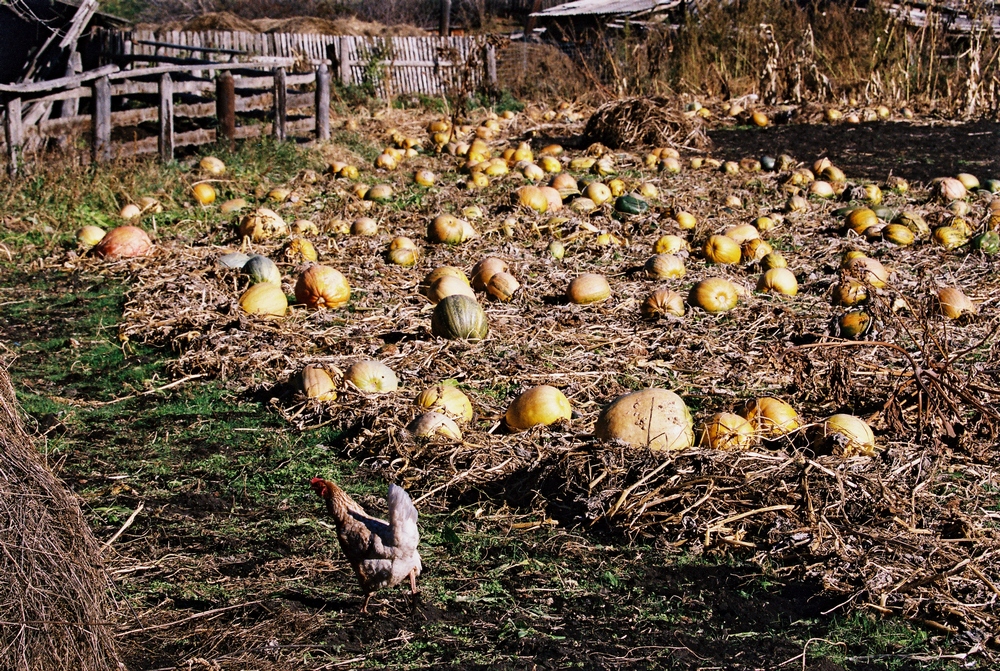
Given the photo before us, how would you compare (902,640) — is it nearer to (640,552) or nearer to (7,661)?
(640,552)

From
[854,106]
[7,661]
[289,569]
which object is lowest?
[289,569]

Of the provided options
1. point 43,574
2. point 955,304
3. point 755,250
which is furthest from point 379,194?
point 43,574

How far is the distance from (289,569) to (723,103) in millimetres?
15976

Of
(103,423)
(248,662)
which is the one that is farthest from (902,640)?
(103,423)

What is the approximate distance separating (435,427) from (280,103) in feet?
34.4

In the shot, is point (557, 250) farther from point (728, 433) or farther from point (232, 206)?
point (728, 433)

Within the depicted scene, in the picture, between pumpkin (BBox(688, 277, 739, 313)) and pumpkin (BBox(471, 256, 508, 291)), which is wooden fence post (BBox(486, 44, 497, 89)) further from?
pumpkin (BBox(688, 277, 739, 313))

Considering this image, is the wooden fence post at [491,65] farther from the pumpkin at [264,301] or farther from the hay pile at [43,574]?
the hay pile at [43,574]

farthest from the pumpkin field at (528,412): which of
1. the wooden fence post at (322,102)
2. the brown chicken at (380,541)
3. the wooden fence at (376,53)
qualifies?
the wooden fence at (376,53)

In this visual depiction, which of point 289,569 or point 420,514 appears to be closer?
point 289,569

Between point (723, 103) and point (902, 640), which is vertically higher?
point (723, 103)

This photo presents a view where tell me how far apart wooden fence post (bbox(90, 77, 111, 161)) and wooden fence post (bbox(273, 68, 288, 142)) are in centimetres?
299

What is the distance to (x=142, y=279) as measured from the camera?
7.90m

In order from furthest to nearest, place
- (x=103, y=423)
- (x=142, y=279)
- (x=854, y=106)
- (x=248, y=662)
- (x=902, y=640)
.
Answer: (x=854, y=106), (x=142, y=279), (x=103, y=423), (x=902, y=640), (x=248, y=662)
